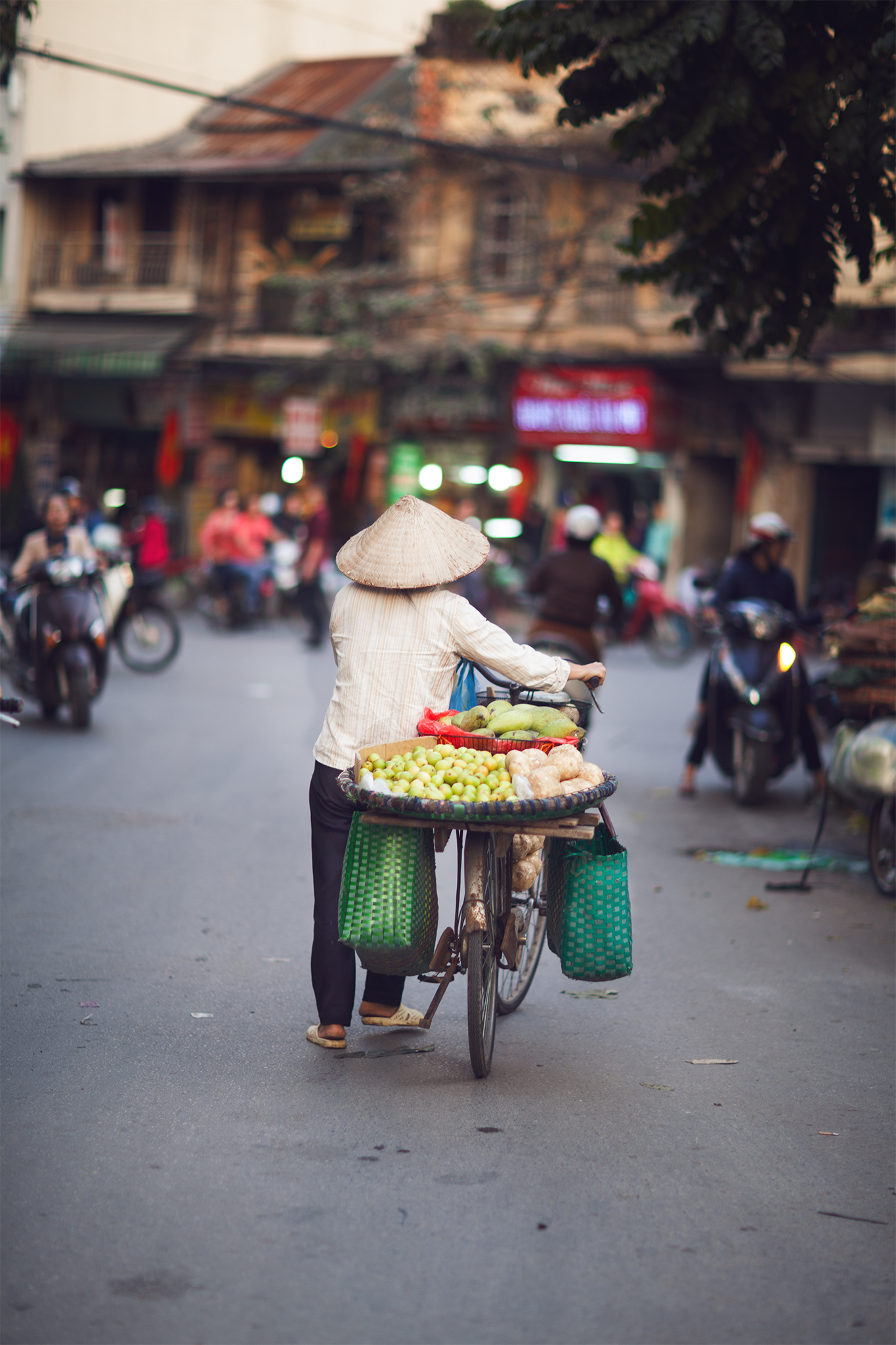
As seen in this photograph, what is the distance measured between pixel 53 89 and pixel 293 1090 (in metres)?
28.0

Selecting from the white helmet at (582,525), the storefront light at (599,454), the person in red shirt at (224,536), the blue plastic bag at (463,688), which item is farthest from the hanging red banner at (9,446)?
the blue plastic bag at (463,688)

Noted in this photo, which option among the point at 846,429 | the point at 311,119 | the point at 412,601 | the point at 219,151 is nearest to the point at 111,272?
the point at 219,151

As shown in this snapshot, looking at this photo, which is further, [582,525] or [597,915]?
[582,525]

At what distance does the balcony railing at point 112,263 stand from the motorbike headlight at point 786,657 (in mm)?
23267

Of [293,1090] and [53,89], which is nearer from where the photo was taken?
[293,1090]

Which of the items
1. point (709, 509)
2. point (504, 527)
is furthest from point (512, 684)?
point (504, 527)

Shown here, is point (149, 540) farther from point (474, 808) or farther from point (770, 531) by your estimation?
point (474, 808)

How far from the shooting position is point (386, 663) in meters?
4.84

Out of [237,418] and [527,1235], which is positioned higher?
[237,418]

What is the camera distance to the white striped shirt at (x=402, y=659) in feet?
15.9

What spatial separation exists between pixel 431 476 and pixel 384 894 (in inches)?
930

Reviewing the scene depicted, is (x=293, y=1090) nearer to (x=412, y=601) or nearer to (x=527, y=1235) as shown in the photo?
(x=527, y=1235)

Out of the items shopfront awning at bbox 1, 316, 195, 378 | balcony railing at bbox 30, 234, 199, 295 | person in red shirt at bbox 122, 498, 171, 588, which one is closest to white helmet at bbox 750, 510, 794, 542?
person in red shirt at bbox 122, 498, 171, 588

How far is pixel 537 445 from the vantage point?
26.8 meters
